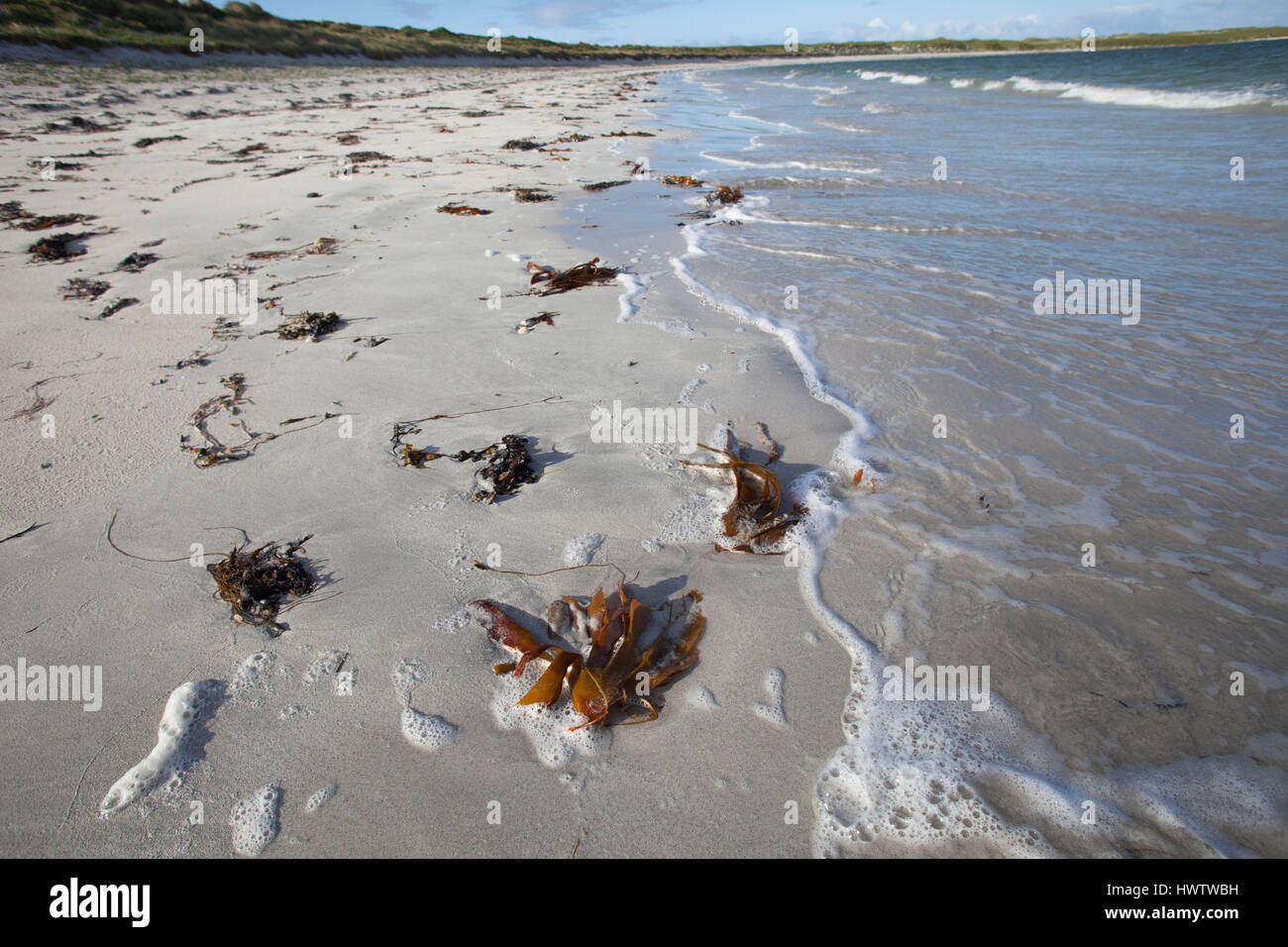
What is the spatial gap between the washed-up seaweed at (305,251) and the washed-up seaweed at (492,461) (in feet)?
12.0

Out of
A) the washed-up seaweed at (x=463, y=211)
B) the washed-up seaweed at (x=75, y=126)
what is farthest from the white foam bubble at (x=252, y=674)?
the washed-up seaweed at (x=75, y=126)

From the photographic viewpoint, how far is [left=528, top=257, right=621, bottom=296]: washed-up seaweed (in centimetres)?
516

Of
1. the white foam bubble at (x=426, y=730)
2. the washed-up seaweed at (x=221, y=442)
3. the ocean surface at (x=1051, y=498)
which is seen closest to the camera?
the ocean surface at (x=1051, y=498)

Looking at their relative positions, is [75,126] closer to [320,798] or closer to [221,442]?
[221,442]

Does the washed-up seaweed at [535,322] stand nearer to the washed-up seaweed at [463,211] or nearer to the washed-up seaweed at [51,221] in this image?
the washed-up seaweed at [463,211]

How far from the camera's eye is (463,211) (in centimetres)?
719

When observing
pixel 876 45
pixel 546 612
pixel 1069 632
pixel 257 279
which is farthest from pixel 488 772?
pixel 876 45

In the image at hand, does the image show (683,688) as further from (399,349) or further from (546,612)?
(399,349)

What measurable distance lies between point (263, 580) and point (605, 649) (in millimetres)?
1379

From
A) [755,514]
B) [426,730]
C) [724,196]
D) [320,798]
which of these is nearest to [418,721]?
[426,730]

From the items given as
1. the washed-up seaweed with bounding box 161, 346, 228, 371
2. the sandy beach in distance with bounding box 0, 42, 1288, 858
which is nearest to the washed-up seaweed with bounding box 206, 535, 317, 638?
the sandy beach in distance with bounding box 0, 42, 1288, 858

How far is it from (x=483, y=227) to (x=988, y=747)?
6.65 meters

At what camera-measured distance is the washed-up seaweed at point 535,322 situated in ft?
14.4

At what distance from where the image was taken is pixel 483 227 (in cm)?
671
